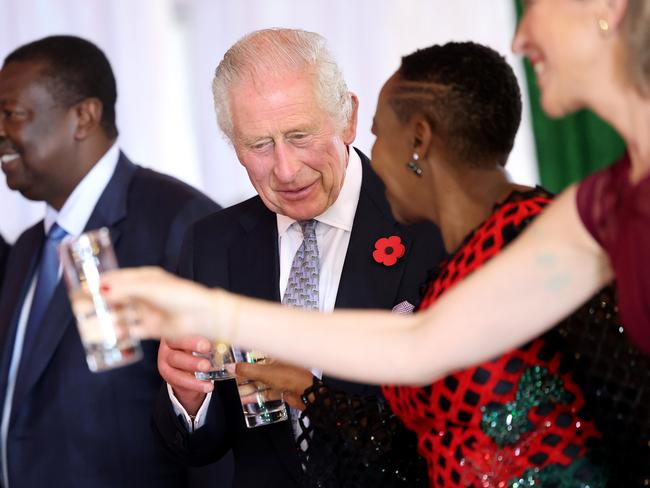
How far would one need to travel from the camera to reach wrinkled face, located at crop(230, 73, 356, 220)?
2752 millimetres

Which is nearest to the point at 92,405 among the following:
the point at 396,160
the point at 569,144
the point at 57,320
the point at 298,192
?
the point at 57,320

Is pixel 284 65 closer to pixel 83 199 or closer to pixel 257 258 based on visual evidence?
pixel 257 258

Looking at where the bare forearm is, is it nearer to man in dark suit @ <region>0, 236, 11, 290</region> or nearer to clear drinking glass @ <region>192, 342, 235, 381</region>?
clear drinking glass @ <region>192, 342, 235, 381</region>

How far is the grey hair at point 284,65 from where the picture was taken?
279 centimetres

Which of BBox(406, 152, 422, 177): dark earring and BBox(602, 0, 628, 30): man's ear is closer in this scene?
BBox(602, 0, 628, 30): man's ear

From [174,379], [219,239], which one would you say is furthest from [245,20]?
[174,379]

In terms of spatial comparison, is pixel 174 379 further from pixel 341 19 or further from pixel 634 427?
pixel 341 19

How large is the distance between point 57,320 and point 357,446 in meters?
1.46

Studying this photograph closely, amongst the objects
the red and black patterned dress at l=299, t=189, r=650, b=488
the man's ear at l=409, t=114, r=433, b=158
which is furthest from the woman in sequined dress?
the man's ear at l=409, t=114, r=433, b=158

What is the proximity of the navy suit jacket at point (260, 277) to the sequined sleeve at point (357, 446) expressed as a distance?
0.86 ft

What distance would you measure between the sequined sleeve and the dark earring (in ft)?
1.76

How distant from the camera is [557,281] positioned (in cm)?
161

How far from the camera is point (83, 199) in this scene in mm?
3695

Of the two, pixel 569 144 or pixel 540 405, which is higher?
pixel 540 405
